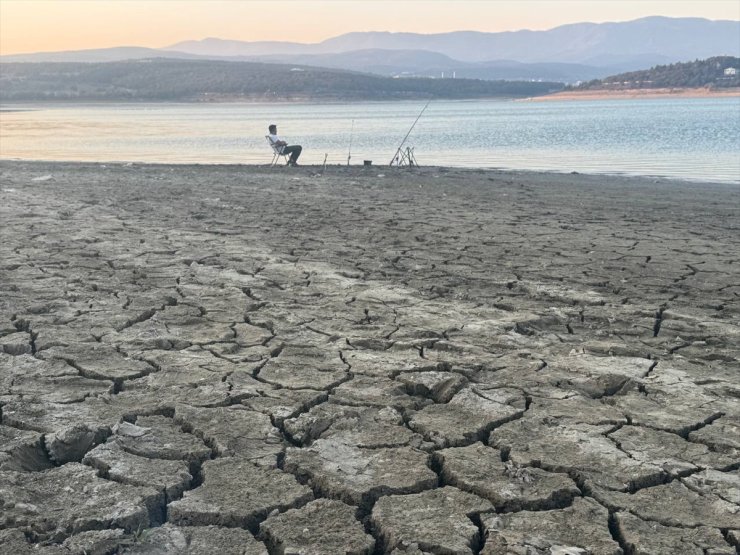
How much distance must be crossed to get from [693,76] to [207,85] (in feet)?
158

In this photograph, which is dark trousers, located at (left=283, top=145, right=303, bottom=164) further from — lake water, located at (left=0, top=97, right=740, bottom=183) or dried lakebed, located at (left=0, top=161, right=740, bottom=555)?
dried lakebed, located at (left=0, top=161, right=740, bottom=555)

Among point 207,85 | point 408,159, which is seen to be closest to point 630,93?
point 207,85

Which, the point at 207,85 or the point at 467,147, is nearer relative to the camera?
the point at 467,147

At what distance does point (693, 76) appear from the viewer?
83.4 m

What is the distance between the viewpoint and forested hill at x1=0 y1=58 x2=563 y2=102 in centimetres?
8644

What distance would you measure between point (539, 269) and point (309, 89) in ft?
264

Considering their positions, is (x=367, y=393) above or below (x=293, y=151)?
above

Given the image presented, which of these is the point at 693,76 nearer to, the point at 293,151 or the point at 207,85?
the point at 207,85

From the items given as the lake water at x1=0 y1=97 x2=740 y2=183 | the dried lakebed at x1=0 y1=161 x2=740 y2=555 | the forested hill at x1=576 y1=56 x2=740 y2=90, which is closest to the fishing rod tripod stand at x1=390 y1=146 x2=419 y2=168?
the lake water at x1=0 y1=97 x2=740 y2=183

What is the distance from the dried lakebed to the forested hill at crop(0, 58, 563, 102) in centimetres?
7905

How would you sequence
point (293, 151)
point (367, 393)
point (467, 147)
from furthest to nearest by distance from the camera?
1. point (467, 147)
2. point (293, 151)
3. point (367, 393)

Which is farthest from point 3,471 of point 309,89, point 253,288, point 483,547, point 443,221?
point 309,89

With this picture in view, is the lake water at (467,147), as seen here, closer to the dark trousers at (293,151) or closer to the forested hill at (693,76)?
the dark trousers at (293,151)

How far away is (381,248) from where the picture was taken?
747cm
